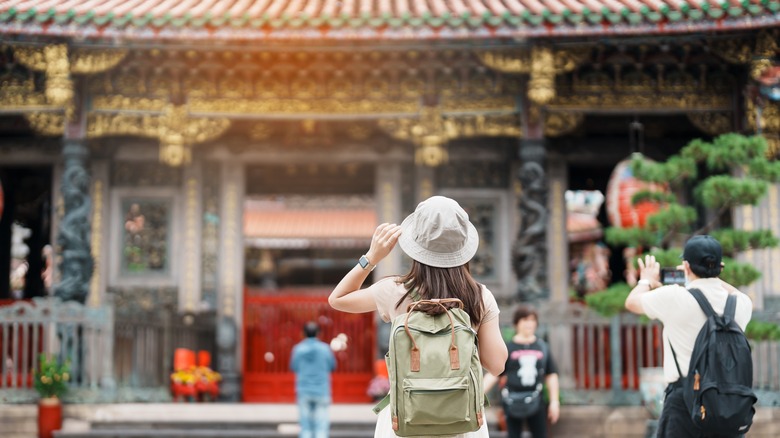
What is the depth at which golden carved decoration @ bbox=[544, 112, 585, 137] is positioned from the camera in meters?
11.6

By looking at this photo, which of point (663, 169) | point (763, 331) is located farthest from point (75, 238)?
point (763, 331)

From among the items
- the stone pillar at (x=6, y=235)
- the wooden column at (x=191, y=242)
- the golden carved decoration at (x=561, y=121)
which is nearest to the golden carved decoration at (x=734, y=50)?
the golden carved decoration at (x=561, y=121)

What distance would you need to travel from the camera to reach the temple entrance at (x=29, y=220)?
14320mm

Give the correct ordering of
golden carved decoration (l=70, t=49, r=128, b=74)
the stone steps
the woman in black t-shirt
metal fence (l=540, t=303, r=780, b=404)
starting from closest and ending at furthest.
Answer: the woman in black t-shirt → the stone steps → metal fence (l=540, t=303, r=780, b=404) → golden carved decoration (l=70, t=49, r=128, b=74)

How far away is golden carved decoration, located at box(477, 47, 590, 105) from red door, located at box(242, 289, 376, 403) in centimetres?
351

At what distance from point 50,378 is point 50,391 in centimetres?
14

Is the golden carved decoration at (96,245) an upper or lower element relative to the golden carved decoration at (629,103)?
lower

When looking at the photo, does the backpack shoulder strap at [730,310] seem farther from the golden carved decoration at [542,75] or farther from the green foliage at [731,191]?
the golden carved decoration at [542,75]

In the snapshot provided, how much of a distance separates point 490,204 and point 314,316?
8.71ft

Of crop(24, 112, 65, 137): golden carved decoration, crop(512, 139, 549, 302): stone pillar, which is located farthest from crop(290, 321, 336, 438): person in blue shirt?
crop(24, 112, 65, 137): golden carved decoration

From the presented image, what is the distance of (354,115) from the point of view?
38.2 ft

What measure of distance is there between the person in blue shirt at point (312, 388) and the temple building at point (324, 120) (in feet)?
8.16

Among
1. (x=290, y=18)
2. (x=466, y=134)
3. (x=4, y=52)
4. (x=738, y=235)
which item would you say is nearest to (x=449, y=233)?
(x=738, y=235)

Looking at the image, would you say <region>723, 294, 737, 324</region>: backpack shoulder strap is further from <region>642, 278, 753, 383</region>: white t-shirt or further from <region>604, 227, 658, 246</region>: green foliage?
<region>604, 227, 658, 246</region>: green foliage
